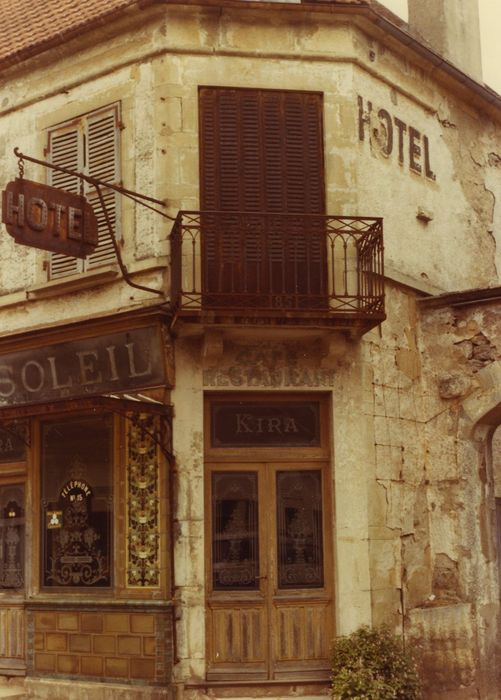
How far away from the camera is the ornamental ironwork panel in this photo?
33.8 feet

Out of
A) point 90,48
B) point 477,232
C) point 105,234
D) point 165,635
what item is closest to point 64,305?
point 105,234

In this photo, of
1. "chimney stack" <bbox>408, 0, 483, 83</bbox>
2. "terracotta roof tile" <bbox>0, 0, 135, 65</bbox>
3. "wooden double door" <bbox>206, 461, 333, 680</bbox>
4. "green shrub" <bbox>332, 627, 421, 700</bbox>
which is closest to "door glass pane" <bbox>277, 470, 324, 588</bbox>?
"wooden double door" <bbox>206, 461, 333, 680</bbox>

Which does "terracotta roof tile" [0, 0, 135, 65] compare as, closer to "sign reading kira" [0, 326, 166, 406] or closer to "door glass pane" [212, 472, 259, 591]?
"sign reading kira" [0, 326, 166, 406]

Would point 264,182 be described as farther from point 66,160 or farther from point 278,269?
point 66,160

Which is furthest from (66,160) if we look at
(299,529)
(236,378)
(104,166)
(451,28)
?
(451,28)

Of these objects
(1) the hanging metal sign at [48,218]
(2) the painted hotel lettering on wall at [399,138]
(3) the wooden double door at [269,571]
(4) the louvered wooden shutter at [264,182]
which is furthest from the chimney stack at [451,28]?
(3) the wooden double door at [269,571]

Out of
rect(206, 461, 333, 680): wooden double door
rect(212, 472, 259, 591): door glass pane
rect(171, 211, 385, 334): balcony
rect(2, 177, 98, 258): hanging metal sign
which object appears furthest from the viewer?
rect(212, 472, 259, 591): door glass pane

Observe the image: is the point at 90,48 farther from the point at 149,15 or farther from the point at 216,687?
the point at 216,687

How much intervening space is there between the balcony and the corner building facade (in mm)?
31

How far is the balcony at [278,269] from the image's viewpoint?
398 inches

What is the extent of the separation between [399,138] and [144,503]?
512cm

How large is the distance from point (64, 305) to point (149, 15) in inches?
129

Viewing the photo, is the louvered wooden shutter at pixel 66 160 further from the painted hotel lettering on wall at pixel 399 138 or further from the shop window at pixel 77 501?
the painted hotel lettering on wall at pixel 399 138

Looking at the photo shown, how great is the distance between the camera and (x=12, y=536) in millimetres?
11703
